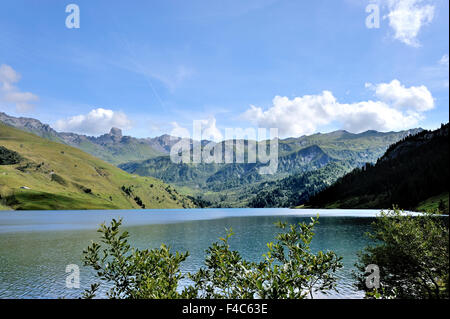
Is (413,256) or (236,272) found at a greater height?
(236,272)

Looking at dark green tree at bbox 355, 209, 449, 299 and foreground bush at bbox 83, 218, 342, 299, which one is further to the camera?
dark green tree at bbox 355, 209, 449, 299

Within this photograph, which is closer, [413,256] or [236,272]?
[236,272]

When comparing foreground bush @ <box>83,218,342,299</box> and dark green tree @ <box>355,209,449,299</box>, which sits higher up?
foreground bush @ <box>83,218,342,299</box>

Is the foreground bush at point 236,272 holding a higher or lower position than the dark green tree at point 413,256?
higher

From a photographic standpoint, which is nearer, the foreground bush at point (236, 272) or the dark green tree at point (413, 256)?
the foreground bush at point (236, 272)
